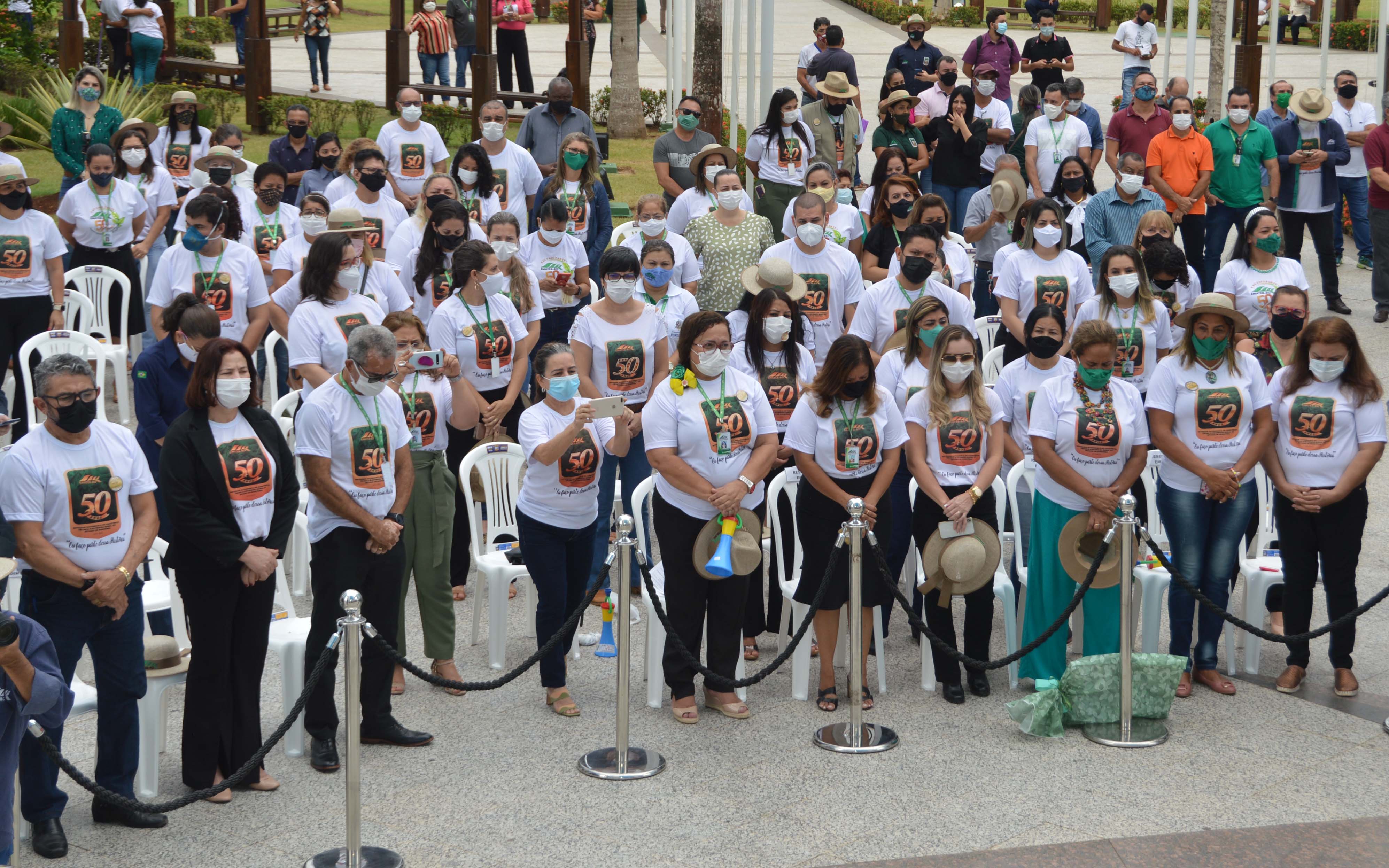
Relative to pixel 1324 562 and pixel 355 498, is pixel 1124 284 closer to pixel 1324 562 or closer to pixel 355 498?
pixel 1324 562

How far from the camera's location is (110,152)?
11453mm

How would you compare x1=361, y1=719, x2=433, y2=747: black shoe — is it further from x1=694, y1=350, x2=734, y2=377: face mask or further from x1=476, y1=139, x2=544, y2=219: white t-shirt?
x1=476, y1=139, x2=544, y2=219: white t-shirt

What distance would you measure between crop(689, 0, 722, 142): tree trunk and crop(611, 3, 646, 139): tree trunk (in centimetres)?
208

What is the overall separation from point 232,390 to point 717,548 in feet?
7.56

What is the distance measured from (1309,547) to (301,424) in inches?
193

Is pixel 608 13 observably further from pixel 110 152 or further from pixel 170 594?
pixel 170 594

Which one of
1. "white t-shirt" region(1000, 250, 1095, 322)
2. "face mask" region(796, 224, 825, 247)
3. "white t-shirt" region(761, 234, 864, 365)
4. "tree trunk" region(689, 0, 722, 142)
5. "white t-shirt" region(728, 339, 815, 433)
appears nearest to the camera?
"white t-shirt" region(728, 339, 815, 433)

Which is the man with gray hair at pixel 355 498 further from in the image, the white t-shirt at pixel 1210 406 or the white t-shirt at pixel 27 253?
the white t-shirt at pixel 27 253

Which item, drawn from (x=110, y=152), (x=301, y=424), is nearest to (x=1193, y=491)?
(x=301, y=424)

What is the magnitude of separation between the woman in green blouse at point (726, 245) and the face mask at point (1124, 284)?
8.10ft

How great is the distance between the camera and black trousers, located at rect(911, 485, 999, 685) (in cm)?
778

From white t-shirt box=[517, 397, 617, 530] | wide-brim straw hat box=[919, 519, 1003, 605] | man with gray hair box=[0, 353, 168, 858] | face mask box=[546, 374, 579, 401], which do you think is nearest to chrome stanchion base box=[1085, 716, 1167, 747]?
wide-brim straw hat box=[919, 519, 1003, 605]

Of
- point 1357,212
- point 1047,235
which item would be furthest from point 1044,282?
point 1357,212

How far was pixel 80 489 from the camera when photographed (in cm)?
606
